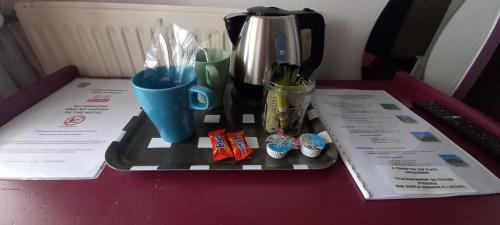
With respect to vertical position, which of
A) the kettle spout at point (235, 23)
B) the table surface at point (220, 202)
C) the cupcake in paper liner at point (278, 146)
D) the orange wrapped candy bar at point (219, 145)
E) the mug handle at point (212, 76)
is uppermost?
the kettle spout at point (235, 23)

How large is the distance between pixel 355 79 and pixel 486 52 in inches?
11.7

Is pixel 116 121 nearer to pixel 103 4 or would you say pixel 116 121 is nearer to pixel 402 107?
pixel 103 4

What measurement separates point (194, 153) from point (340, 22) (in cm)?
52

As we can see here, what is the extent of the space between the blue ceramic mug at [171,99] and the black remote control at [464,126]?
466mm

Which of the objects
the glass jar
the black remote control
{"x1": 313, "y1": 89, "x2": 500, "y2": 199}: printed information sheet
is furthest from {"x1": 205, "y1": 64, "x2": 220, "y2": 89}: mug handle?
the black remote control

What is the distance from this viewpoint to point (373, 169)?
0.38 metres

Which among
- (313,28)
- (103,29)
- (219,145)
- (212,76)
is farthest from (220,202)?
(103,29)

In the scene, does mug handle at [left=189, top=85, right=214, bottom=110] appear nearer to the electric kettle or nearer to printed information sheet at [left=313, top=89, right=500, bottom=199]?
the electric kettle

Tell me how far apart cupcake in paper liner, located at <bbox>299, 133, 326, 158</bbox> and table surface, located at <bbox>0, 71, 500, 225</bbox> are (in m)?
0.04

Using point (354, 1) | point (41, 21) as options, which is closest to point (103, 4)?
point (41, 21)

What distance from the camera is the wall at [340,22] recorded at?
0.63 metres

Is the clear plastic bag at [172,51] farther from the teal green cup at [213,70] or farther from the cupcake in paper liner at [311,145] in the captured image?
the cupcake in paper liner at [311,145]

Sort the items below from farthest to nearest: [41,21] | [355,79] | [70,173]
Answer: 1. [355,79]
2. [41,21]
3. [70,173]

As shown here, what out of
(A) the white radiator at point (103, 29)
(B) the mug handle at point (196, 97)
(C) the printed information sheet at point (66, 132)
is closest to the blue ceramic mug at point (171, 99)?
(B) the mug handle at point (196, 97)
